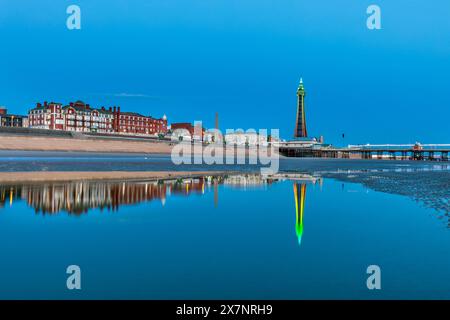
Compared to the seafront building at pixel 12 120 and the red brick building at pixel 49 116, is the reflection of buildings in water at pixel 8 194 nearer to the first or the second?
the red brick building at pixel 49 116

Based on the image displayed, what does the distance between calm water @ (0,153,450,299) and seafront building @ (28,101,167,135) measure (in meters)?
92.1

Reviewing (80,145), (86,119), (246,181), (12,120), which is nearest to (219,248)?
(246,181)

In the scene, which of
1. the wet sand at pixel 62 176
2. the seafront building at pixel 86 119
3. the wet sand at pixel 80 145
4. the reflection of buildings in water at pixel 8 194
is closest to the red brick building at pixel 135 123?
the seafront building at pixel 86 119

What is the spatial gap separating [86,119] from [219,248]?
117427mm

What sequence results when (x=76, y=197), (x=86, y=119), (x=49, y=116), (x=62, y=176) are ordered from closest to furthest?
1. (x=76, y=197)
2. (x=62, y=176)
3. (x=49, y=116)
4. (x=86, y=119)

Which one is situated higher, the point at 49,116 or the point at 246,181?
the point at 49,116

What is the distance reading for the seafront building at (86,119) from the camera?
106750 mm

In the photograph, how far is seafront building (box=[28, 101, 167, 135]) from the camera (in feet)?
350

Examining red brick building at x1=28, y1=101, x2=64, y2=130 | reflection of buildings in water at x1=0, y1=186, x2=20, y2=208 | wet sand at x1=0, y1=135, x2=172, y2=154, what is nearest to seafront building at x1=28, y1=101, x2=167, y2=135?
red brick building at x1=28, y1=101, x2=64, y2=130

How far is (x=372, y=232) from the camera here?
7.38m

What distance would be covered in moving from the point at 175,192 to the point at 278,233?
704 centimetres

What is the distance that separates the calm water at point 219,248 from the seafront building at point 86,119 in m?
92.1

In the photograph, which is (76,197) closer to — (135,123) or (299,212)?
(299,212)

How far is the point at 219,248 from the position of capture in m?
5.96
